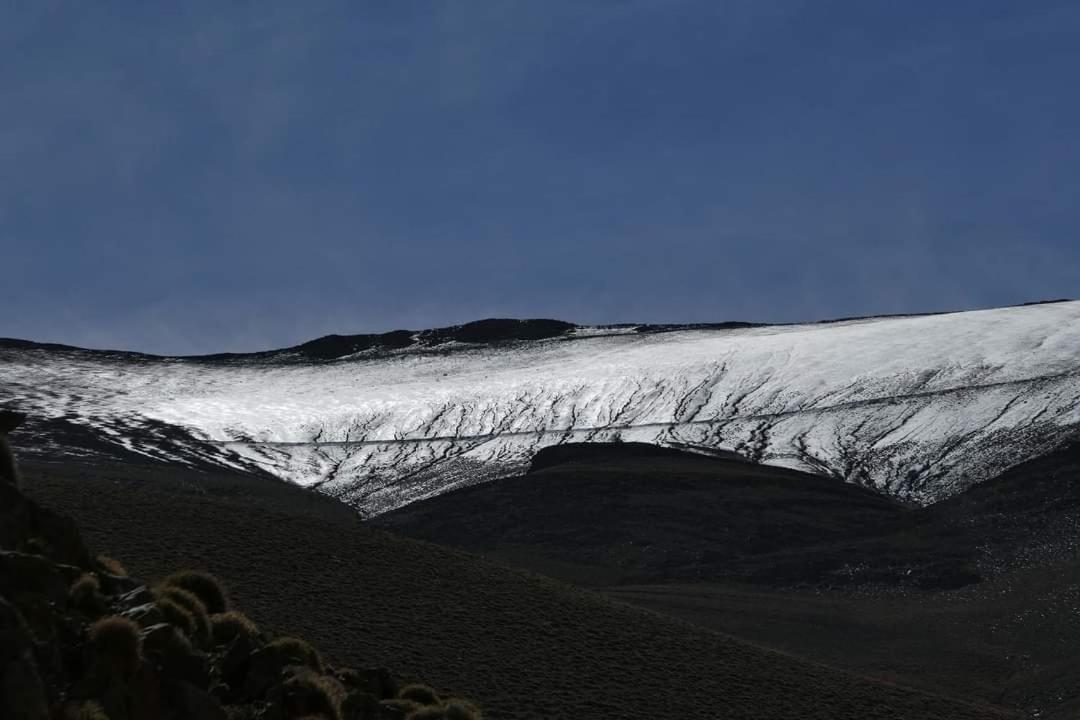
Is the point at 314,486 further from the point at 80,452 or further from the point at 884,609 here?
the point at 884,609

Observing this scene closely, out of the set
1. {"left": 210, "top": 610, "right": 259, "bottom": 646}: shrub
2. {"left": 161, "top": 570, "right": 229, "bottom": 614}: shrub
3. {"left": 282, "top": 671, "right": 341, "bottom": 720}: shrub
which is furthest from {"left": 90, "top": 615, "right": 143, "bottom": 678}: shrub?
{"left": 161, "top": 570, "right": 229, "bottom": 614}: shrub

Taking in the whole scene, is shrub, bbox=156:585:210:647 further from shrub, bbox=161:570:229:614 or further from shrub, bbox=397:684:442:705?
shrub, bbox=397:684:442:705

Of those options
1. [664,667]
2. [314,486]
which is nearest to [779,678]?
[664,667]

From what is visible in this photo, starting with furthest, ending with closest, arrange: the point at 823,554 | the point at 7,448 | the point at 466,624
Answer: the point at 823,554
the point at 466,624
the point at 7,448

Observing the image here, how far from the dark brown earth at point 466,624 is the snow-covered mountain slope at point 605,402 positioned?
106ft

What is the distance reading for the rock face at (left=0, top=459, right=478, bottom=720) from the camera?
12656 mm

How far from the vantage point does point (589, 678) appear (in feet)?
95.9

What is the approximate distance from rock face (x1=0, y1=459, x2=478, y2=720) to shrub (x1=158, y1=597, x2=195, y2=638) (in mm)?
17

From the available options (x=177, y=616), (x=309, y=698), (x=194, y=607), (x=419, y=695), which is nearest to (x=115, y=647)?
(x=177, y=616)

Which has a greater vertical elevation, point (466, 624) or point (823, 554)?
point (466, 624)

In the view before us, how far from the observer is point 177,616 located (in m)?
16.1

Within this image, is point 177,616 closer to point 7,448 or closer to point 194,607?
point 194,607

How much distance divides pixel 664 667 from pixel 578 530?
92.5ft

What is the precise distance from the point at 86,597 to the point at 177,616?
1.62m
